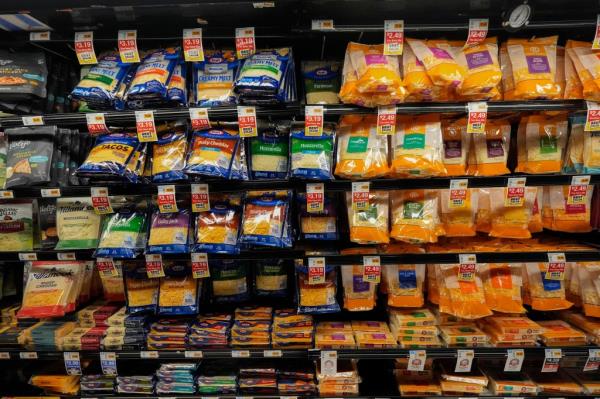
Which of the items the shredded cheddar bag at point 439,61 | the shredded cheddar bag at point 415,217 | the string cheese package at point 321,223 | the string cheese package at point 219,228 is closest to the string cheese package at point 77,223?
the string cheese package at point 219,228

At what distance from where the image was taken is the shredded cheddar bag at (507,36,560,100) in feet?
5.41

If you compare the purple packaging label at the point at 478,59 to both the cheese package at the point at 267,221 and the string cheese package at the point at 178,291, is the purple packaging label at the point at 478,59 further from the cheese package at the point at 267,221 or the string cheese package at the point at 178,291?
the string cheese package at the point at 178,291

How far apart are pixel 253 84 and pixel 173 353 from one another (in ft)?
4.94

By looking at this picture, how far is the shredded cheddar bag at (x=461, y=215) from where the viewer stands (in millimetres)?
1865

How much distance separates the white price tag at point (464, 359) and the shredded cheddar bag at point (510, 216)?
641 mm

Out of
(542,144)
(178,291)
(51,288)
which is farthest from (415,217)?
(51,288)

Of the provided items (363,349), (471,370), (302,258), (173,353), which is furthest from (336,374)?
(173,353)

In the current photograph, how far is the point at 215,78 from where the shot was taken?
184cm

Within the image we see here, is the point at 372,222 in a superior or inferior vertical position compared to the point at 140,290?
superior

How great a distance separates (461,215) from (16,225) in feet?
8.30

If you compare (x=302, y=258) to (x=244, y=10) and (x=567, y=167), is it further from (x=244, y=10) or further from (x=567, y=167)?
(x=567, y=167)

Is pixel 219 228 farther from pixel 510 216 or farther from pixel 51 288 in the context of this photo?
pixel 510 216

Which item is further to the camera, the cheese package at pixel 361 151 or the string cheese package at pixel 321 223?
the string cheese package at pixel 321 223

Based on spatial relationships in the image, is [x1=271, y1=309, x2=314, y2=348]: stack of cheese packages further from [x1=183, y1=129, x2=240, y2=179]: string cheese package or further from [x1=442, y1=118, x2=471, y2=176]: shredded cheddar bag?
[x1=442, y1=118, x2=471, y2=176]: shredded cheddar bag
